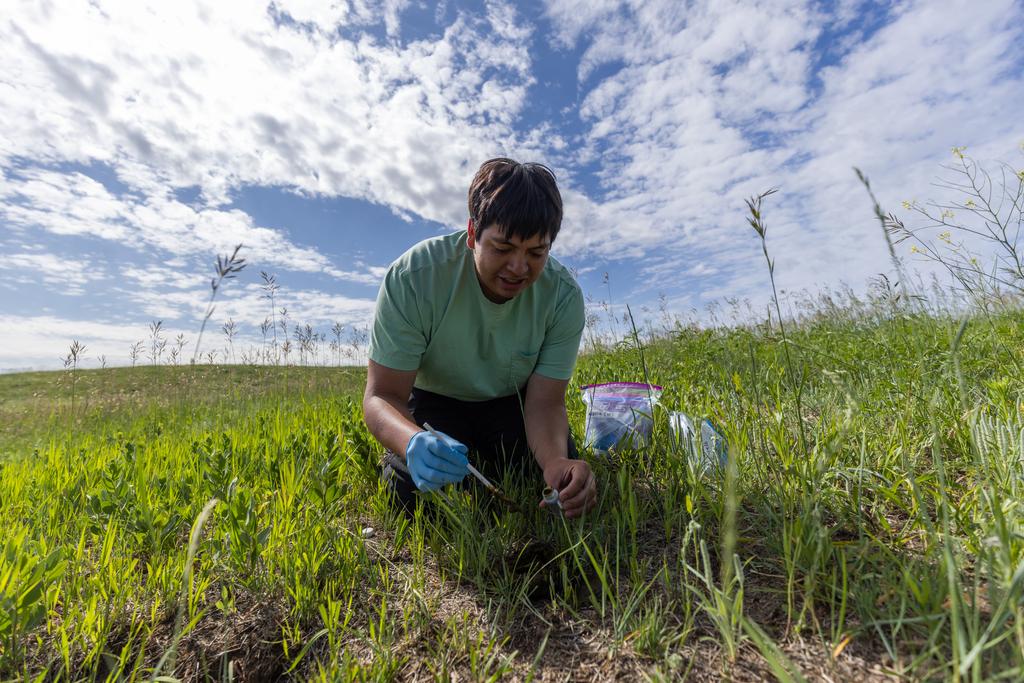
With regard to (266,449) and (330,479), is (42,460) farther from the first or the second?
(330,479)

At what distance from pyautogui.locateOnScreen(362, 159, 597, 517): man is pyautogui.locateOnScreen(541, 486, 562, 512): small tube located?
62 mm

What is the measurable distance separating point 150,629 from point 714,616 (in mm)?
1690

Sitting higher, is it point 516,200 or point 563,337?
point 516,200

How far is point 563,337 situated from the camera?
2.64 m

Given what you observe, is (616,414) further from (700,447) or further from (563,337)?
(700,447)

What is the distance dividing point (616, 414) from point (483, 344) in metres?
0.91

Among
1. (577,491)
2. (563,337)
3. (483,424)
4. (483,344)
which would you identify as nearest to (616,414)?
(563,337)

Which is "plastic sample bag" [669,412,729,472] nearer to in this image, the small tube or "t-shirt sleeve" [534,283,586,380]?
the small tube

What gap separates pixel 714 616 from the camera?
1.18m

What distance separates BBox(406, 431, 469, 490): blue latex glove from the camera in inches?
77.0

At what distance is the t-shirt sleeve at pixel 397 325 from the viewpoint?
Answer: 240cm

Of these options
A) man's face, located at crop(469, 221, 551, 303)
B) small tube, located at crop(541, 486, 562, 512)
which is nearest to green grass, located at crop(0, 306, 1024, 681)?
small tube, located at crop(541, 486, 562, 512)

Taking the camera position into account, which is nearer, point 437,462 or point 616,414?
point 437,462

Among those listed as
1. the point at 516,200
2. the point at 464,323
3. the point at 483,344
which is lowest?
the point at 483,344
